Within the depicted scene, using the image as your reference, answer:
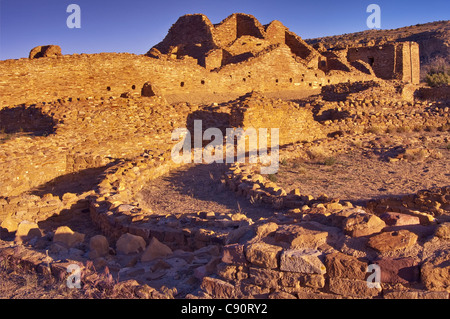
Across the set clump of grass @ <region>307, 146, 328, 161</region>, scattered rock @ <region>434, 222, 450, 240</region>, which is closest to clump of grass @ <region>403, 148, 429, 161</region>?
clump of grass @ <region>307, 146, 328, 161</region>

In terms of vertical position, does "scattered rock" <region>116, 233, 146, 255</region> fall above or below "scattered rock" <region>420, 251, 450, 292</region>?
below

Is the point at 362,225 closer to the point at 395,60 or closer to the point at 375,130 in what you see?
the point at 375,130

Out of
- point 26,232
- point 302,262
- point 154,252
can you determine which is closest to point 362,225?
point 302,262

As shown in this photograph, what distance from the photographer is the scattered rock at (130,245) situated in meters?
4.11

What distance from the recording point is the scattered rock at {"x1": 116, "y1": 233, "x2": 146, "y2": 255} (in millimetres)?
4109

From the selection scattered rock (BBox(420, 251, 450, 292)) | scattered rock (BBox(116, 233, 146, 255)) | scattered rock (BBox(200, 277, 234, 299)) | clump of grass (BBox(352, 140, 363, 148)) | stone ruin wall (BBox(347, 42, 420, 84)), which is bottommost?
scattered rock (BBox(200, 277, 234, 299))

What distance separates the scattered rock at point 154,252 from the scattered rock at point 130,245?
0.79 feet

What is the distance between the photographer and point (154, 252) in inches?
154

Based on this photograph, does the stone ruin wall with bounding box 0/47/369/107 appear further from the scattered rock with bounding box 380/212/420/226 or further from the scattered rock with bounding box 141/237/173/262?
the scattered rock with bounding box 380/212/420/226

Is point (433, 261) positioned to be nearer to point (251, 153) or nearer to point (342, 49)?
point (251, 153)

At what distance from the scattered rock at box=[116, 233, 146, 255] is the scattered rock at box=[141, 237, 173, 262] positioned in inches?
9.5

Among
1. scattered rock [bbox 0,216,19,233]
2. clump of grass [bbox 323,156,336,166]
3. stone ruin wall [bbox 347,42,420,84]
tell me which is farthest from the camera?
stone ruin wall [bbox 347,42,420,84]
